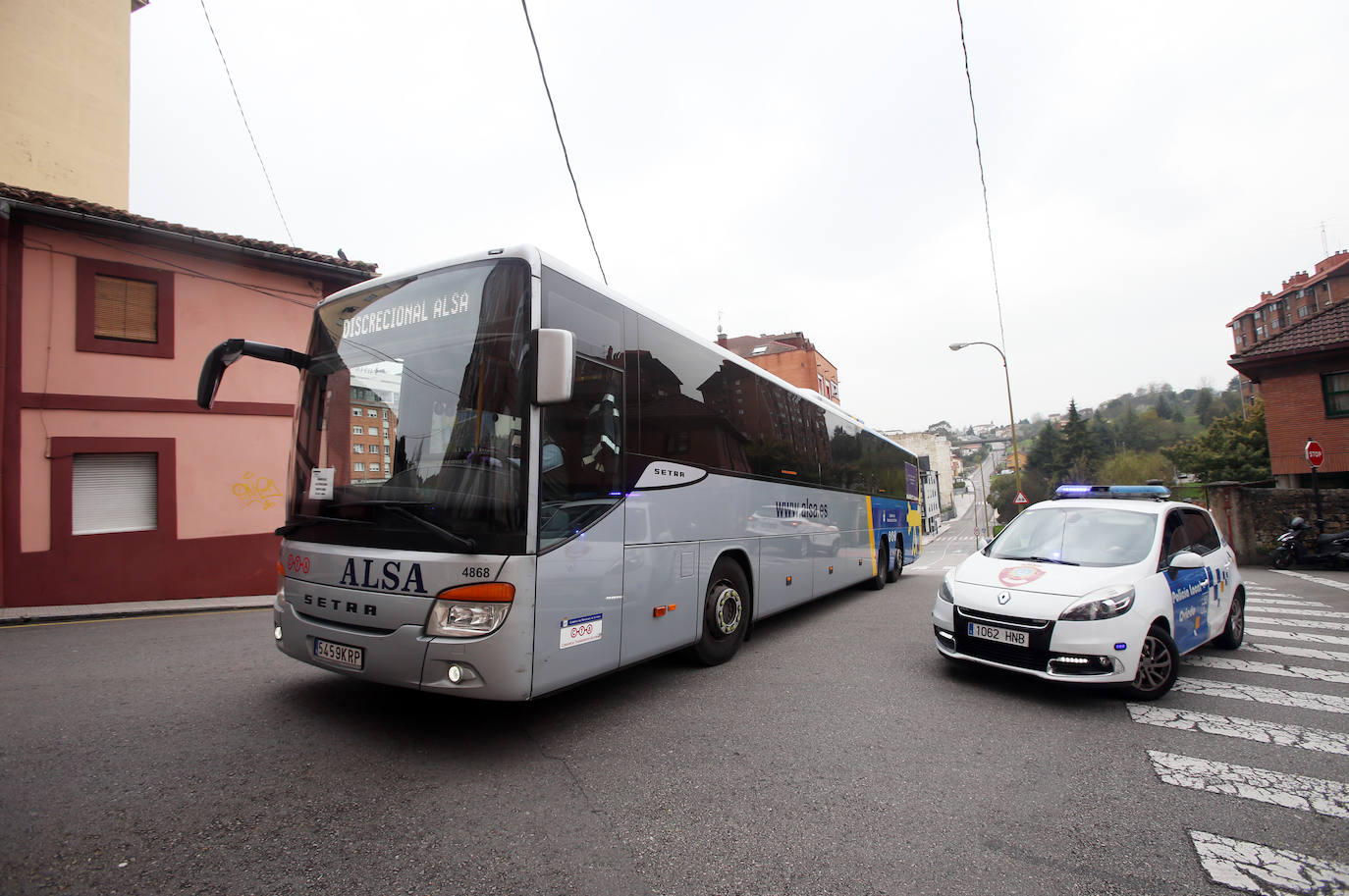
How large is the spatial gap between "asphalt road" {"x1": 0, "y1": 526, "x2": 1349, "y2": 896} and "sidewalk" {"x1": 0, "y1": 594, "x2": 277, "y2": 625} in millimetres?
5027

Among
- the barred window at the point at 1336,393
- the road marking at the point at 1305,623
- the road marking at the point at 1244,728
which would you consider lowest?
the road marking at the point at 1305,623

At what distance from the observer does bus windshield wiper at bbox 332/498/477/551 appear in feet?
12.2

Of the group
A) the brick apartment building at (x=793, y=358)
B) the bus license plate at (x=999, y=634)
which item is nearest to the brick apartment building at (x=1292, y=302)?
the brick apartment building at (x=793, y=358)

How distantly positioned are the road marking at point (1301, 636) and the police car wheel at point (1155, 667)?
376cm

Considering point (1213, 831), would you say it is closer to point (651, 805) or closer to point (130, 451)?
point (651, 805)

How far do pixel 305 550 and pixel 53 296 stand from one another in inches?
440

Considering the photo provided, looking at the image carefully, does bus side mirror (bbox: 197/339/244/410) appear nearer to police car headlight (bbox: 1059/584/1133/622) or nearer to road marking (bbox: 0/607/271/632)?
police car headlight (bbox: 1059/584/1133/622)

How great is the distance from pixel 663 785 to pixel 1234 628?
6.91 m

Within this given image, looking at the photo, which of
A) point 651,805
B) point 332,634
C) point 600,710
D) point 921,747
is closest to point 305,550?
point 332,634

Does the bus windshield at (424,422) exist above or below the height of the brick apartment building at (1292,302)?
below

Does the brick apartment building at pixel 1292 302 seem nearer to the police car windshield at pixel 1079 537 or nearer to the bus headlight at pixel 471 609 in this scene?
the police car windshield at pixel 1079 537

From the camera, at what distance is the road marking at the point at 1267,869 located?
2701 millimetres

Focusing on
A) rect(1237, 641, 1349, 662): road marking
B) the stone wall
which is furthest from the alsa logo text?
the stone wall

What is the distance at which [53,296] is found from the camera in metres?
11.1
